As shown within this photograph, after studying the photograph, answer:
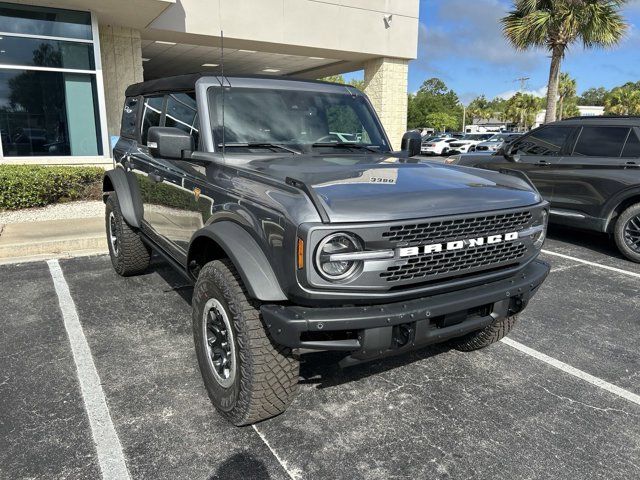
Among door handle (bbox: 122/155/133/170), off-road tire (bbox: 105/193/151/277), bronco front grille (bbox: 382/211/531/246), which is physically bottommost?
off-road tire (bbox: 105/193/151/277)

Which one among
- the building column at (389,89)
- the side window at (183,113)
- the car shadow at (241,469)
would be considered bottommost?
the car shadow at (241,469)

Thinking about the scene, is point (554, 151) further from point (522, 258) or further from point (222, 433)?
point (222, 433)

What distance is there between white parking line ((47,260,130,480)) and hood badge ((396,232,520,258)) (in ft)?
5.75

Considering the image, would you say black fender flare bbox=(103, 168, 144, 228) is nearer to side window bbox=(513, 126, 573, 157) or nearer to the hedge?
the hedge

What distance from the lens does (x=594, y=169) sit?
272 inches

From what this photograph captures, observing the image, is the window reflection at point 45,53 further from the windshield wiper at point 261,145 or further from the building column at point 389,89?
the windshield wiper at point 261,145

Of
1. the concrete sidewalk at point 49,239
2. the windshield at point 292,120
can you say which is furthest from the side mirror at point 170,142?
the concrete sidewalk at point 49,239

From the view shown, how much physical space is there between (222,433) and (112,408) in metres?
0.74

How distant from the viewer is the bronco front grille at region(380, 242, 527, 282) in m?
2.43

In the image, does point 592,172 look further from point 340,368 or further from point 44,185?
point 44,185

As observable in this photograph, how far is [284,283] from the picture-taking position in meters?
2.35

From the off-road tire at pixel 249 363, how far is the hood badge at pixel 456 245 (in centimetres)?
81

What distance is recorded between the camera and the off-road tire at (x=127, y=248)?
5012 millimetres

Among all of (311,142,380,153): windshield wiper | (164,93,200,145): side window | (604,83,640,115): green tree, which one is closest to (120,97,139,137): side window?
(164,93,200,145): side window
